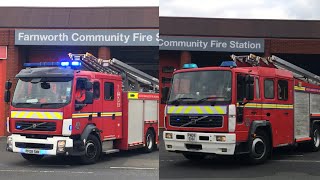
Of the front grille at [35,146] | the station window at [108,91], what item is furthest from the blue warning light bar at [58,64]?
the front grille at [35,146]

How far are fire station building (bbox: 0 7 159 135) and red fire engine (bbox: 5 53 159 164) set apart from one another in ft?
1.55

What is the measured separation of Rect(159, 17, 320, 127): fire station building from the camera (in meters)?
2.53

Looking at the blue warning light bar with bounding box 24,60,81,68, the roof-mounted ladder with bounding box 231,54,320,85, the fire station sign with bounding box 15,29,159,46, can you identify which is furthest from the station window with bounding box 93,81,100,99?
the roof-mounted ladder with bounding box 231,54,320,85

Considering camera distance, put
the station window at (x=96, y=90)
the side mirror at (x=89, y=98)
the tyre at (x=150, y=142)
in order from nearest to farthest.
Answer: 1. the tyre at (x=150, y=142)
2. the side mirror at (x=89, y=98)
3. the station window at (x=96, y=90)

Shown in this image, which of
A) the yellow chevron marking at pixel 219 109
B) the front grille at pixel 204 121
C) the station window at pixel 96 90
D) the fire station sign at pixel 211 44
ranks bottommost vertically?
the front grille at pixel 204 121

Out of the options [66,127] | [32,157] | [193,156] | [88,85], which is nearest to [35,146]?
[32,157]

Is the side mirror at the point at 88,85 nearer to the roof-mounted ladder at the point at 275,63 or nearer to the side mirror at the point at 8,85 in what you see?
the side mirror at the point at 8,85

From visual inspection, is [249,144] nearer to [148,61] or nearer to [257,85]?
[257,85]

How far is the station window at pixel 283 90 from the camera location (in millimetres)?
4802

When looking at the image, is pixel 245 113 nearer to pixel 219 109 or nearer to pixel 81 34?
pixel 219 109

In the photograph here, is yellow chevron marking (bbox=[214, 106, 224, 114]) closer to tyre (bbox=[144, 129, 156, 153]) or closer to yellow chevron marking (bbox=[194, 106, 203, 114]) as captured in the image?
yellow chevron marking (bbox=[194, 106, 203, 114])

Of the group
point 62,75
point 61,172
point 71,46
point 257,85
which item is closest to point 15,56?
point 62,75

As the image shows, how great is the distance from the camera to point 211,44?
2.62m

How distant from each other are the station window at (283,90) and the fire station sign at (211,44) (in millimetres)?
2072
